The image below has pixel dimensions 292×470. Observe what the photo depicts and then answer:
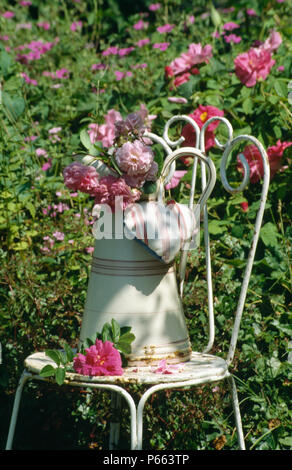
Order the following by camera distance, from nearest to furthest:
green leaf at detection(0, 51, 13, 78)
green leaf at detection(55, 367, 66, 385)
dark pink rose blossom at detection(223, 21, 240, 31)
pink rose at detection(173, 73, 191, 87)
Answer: green leaf at detection(55, 367, 66, 385) < pink rose at detection(173, 73, 191, 87) < green leaf at detection(0, 51, 13, 78) < dark pink rose blossom at detection(223, 21, 240, 31)

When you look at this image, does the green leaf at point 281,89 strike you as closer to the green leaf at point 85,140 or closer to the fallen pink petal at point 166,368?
the green leaf at point 85,140

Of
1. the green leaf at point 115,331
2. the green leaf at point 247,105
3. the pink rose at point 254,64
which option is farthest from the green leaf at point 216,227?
the green leaf at point 115,331

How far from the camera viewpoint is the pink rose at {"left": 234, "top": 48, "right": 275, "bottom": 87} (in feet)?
9.14

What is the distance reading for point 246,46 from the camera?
3668 mm

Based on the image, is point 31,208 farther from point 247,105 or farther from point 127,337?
point 127,337

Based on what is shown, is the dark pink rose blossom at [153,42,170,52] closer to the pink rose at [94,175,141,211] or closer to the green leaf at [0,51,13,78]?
the green leaf at [0,51,13,78]

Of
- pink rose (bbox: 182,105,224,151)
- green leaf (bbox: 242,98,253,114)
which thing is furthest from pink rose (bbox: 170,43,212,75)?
pink rose (bbox: 182,105,224,151)

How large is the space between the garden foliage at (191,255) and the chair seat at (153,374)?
18.1 inches

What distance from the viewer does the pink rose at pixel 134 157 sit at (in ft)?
5.63

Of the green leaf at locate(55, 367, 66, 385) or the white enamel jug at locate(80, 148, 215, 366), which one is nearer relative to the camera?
the green leaf at locate(55, 367, 66, 385)

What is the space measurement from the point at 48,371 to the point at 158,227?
447mm

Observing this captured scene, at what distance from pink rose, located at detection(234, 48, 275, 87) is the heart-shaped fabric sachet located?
4.02ft

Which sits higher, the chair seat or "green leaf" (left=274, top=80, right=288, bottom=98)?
"green leaf" (left=274, top=80, right=288, bottom=98)

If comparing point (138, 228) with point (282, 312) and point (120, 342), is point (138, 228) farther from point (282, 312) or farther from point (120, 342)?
point (282, 312)
